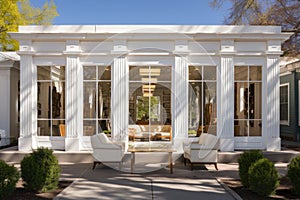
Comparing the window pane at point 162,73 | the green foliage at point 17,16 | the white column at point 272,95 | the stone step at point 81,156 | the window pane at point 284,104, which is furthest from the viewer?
the green foliage at point 17,16

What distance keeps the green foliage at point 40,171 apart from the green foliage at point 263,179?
3766mm

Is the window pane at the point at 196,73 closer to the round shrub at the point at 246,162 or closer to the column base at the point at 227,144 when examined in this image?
the column base at the point at 227,144

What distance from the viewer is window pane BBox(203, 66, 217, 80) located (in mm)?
10352

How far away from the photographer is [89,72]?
1035 cm

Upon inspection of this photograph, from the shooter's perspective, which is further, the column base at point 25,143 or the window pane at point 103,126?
the window pane at point 103,126

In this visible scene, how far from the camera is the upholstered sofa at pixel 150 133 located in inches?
445

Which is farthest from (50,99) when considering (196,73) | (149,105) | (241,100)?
(241,100)

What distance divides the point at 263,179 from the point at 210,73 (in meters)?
4.94

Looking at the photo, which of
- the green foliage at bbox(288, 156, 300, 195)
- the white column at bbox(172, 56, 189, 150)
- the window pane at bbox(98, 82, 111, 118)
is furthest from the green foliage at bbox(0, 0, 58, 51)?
the green foliage at bbox(288, 156, 300, 195)

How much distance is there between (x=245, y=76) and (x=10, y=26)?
47.3ft

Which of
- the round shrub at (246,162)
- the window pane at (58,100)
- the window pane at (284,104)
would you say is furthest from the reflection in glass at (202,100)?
the window pane at (284,104)

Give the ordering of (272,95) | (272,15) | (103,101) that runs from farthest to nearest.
A: (272,15) → (103,101) → (272,95)

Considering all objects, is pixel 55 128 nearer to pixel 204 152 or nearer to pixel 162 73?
pixel 162 73

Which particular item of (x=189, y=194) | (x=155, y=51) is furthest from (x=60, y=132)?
Answer: (x=189, y=194)
